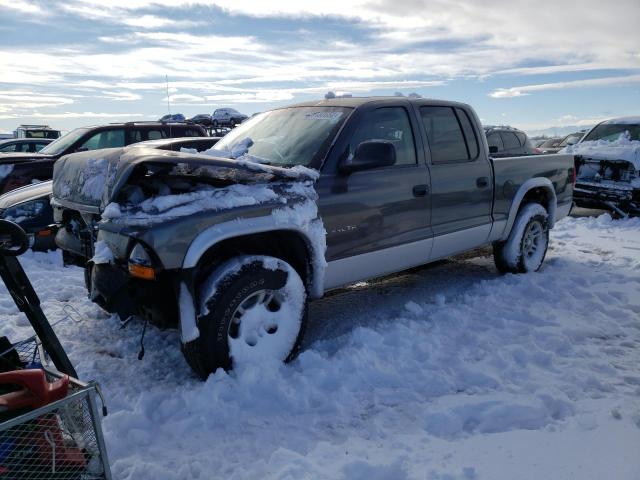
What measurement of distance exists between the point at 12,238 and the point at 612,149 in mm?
10375

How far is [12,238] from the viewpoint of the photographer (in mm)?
2359

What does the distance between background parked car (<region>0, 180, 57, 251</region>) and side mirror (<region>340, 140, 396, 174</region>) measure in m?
3.98

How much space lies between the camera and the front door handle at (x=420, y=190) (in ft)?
14.5

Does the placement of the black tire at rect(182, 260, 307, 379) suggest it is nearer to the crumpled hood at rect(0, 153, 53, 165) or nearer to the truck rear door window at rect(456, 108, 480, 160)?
the truck rear door window at rect(456, 108, 480, 160)

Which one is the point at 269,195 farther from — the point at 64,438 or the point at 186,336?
the point at 64,438

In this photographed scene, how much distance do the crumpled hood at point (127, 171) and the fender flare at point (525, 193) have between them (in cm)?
285

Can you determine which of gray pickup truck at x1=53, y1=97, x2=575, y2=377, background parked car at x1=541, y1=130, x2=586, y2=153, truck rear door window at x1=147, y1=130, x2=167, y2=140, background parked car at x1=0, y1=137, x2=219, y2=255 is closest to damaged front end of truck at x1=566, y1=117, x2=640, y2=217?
background parked car at x1=541, y1=130, x2=586, y2=153

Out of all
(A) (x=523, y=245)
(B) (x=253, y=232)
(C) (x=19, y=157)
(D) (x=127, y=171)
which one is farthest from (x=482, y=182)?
(C) (x=19, y=157)

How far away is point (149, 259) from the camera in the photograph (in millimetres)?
3016

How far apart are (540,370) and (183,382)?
2387mm

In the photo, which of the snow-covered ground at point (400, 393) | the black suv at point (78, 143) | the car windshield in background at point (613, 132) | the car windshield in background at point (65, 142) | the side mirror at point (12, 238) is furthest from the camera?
the car windshield in background at point (613, 132)

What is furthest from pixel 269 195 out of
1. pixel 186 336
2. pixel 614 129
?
pixel 614 129

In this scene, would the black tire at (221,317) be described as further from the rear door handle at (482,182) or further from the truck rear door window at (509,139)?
the truck rear door window at (509,139)

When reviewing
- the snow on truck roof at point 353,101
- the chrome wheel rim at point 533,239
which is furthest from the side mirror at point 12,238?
the chrome wheel rim at point 533,239
